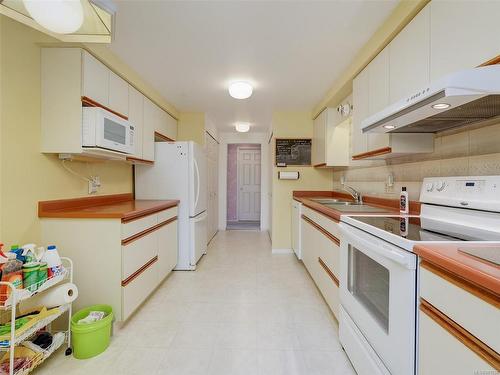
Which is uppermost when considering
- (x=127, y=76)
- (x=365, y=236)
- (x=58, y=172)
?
(x=127, y=76)

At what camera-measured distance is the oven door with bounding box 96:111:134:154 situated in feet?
5.91

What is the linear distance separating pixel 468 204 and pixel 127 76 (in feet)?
9.09

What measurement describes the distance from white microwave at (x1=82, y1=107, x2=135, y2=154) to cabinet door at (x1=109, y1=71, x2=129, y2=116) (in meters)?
0.26

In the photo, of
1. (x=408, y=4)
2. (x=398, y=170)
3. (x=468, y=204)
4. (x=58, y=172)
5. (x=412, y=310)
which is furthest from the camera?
(x=398, y=170)

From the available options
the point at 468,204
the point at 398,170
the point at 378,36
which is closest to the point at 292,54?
the point at 378,36

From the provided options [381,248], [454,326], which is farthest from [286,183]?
[454,326]

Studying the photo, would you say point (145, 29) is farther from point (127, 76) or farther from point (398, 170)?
point (398, 170)

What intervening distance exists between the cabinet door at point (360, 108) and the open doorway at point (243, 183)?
451 centimetres

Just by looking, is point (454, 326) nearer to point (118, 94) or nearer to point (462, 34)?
point (462, 34)

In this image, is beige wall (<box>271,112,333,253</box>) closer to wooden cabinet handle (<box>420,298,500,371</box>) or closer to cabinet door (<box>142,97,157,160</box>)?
cabinet door (<box>142,97,157,160</box>)

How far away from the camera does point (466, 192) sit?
1146 millimetres

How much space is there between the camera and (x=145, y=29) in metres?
1.79

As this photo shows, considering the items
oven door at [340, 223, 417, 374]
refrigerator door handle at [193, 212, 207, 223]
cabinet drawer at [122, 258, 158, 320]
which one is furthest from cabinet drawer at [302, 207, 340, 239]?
cabinet drawer at [122, 258, 158, 320]

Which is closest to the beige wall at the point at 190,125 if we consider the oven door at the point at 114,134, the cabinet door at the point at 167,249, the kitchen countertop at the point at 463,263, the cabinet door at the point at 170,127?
the cabinet door at the point at 170,127
